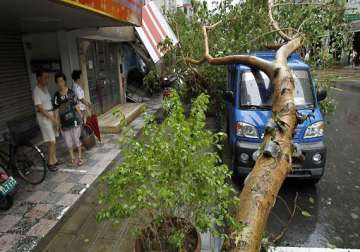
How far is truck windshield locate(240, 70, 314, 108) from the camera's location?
16.7 feet

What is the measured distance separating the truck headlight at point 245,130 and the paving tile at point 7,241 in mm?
3530

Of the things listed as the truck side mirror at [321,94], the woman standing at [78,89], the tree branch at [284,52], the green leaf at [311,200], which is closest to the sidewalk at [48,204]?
the woman standing at [78,89]

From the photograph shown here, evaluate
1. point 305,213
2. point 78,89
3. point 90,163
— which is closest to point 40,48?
point 78,89

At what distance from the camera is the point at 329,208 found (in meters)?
4.33

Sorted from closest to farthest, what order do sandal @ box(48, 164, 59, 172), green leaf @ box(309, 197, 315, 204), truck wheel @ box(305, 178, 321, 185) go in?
green leaf @ box(309, 197, 315, 204) → truck wheel @ box(305, 178, 321, 185) → sandal @ box(48, 164, 59, 172)

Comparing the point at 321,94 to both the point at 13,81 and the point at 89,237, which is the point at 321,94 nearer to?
the point at 89,237

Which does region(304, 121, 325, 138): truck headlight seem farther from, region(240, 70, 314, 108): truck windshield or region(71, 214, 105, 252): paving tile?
region(71, 214, 105, 252): paving tile

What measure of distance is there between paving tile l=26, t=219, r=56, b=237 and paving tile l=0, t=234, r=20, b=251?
159mm

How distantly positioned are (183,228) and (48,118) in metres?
3.64

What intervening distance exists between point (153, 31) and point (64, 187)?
799cm

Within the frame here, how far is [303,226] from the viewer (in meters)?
3.93

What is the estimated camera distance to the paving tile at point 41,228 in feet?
11.6

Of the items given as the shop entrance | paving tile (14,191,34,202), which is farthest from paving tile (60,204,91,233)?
the shop entrance

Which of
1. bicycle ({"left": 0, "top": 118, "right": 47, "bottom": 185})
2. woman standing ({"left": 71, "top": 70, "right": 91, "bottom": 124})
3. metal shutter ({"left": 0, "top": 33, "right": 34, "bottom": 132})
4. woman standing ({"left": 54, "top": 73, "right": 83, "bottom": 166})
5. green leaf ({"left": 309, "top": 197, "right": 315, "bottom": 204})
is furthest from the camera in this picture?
metal shutter ({"left": 0, "top": 33, "right": 34, "bottom": 132})
